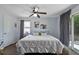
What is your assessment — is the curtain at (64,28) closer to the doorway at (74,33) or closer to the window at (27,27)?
the doorway at (74,33)

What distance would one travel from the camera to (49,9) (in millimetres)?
1635

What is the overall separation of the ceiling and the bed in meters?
0.41

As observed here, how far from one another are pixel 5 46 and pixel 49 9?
0.94 meters

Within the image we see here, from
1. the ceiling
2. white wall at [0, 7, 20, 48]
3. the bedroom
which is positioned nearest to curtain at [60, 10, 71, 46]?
the bedroom

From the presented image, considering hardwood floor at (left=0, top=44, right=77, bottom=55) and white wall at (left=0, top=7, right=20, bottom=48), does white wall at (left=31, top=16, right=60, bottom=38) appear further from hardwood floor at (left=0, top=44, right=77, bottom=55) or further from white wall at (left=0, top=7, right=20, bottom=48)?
hardwood floor at (left=0, top=44, right=77, bottom=55)

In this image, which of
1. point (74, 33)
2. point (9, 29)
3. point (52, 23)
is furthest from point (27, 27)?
point (74, 33)

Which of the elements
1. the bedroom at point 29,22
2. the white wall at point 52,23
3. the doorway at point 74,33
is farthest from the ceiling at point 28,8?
the doorway at point 74,33

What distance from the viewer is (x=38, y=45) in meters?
1.65

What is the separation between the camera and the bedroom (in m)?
1.59

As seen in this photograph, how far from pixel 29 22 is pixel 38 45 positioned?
16.4 inches

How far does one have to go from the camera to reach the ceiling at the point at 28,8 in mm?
1561
